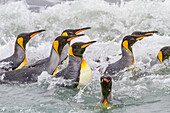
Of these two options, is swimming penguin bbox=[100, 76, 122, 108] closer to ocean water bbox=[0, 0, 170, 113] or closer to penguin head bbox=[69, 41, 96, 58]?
ocean water bbox=[0, 0, 170, 113]

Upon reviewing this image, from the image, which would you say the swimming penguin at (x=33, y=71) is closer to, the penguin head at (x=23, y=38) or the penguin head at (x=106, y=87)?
the penguin head at (x=23, y=38)

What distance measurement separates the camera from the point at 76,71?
5.38 m

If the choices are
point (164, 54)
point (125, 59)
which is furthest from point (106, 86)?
point (164, 54)

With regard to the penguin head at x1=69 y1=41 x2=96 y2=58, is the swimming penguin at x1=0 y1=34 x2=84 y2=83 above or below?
below

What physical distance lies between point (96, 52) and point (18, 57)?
6.78 feet

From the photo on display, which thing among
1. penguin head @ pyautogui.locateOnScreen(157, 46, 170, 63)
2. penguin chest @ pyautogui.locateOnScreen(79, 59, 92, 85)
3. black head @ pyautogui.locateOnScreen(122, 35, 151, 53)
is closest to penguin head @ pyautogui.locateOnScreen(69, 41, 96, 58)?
penguin chest @ pyautogui.locateOnScreen(79, 59, 92, 85)

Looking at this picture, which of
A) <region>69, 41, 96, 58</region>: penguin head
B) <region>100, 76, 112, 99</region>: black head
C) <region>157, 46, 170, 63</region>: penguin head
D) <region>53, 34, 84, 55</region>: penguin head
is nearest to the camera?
<region>100, 76, 112, 99</region>: black head

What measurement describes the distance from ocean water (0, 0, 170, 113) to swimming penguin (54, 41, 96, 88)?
14 cm

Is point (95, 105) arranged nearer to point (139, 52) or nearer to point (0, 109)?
point (0, 109)

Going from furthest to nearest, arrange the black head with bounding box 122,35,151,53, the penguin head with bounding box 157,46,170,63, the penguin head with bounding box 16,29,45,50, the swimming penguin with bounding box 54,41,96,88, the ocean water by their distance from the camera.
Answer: the penguin head with bounding box 16,29,45,50, the penguin head with bounding box 157,46,170,63, the black head with bounding box 122,35,151,53, the swimming penguin with bounding box 54,41,96,88, the ocean water

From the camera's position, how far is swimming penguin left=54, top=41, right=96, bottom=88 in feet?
17.5

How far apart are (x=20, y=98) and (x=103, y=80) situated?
145cm

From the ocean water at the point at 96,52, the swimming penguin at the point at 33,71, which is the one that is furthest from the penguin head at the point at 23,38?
the swimming penguin at the point at 33,71

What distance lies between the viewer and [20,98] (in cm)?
Result: 480
